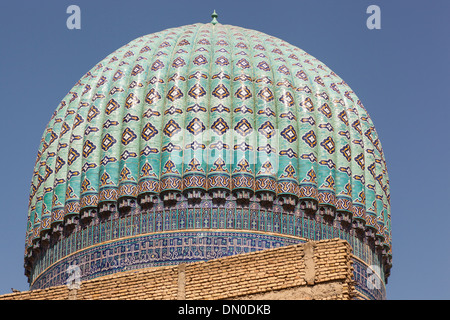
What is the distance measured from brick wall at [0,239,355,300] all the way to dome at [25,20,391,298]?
3.26 meters

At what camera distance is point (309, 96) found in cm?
1741

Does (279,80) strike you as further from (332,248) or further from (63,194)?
(332,248)

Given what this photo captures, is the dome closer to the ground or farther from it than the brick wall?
farther from it

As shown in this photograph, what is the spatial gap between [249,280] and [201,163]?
4454 millimetres

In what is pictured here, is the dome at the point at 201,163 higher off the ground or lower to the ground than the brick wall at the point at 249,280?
higher

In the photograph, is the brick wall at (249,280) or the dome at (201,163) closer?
the brick wall at (249,280)

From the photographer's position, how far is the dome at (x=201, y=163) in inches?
640

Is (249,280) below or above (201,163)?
below

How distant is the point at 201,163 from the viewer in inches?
643

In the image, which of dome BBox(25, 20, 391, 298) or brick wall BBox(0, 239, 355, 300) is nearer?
brick wall BBox(0, 239, 355, 300)

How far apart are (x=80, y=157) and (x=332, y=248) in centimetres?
614

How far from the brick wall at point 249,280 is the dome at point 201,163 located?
10.7 ft

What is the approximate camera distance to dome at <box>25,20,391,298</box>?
16.2m

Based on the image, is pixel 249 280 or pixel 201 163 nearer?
pixel 249 280
